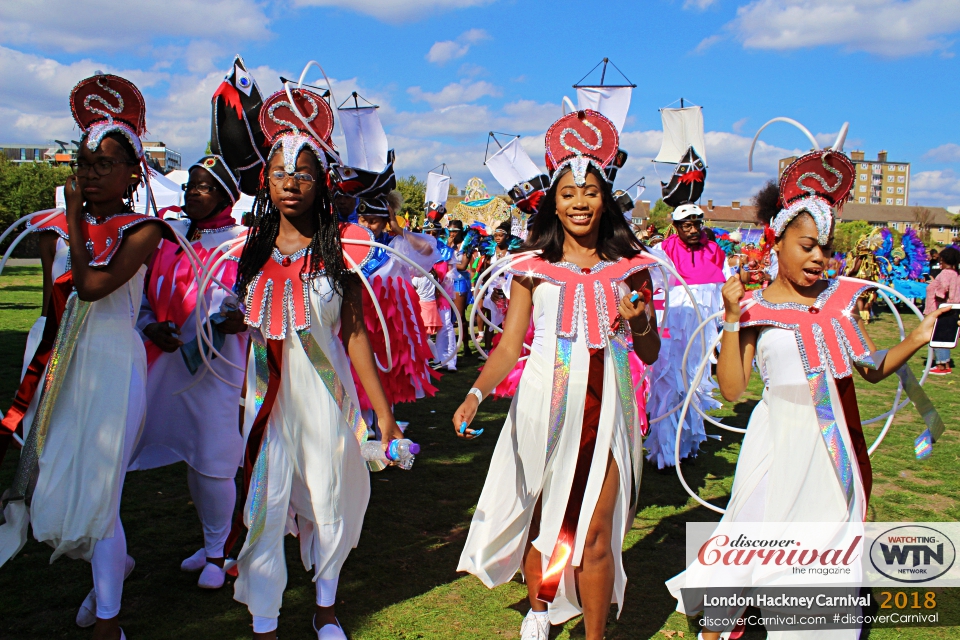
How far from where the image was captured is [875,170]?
144875 mm

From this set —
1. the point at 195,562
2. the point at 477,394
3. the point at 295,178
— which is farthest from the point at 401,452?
the point at 195,562

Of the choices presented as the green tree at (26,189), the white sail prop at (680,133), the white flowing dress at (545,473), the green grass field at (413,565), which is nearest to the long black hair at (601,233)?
the white flowing dress at (545,473)

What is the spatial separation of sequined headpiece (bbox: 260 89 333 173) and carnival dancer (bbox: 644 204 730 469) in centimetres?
375

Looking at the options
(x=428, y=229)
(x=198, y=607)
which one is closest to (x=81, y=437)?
(x=198, y=607)

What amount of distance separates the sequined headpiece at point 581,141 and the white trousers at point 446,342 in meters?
7.04

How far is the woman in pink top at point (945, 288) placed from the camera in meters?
11.8

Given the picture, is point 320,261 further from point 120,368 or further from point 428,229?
point 428,229

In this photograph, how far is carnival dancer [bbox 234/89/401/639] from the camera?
3180mm

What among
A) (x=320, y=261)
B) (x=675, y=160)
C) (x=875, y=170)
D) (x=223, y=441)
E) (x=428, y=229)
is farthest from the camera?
(x=875, y=170)

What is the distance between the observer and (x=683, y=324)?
673cm

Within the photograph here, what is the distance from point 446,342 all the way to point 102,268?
311 inches

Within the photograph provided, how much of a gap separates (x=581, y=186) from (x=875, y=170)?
6422 inches

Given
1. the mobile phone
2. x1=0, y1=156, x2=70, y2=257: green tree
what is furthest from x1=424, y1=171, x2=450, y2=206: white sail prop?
x1=0, y1=156, x2=70, y2=257: green tree

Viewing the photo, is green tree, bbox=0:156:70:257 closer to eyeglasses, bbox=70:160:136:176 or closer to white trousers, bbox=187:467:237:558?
white trousers, bbox=187:467:237:558
